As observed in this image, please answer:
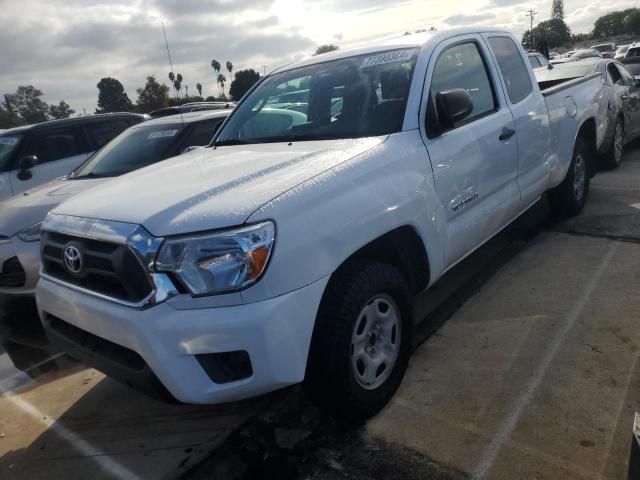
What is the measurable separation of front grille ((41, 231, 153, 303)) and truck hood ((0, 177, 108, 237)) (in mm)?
2144

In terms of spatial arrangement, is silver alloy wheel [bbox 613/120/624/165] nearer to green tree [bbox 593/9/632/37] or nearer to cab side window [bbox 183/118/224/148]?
cab side window [bbox 183/118/224/148]

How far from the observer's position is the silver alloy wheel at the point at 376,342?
→ 2.55 meters

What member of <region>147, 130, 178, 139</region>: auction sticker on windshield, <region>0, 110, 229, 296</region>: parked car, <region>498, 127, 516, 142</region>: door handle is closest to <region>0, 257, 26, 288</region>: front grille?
<region>0, 110, 229, 296</region>: parked car

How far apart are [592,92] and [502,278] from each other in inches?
106

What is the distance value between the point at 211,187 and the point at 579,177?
173 inches

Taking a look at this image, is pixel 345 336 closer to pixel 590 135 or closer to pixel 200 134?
pixel 200 134

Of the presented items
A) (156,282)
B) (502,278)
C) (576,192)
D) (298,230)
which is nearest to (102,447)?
(156,282)

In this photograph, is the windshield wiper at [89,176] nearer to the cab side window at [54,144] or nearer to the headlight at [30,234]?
the headlight at [30,234]

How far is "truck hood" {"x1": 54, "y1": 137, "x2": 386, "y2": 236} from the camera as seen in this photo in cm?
219

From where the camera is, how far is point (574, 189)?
531 cm

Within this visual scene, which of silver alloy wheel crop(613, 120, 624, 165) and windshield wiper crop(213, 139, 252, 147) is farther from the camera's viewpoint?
silver alloy wheel crop(613, 120, 624, 165)

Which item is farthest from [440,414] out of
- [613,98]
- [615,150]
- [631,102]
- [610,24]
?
[610,24]

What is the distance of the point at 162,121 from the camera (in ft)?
19.7

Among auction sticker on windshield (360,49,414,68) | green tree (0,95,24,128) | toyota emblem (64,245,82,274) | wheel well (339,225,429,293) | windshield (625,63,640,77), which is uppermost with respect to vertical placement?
green tree (0,95,24,128)
